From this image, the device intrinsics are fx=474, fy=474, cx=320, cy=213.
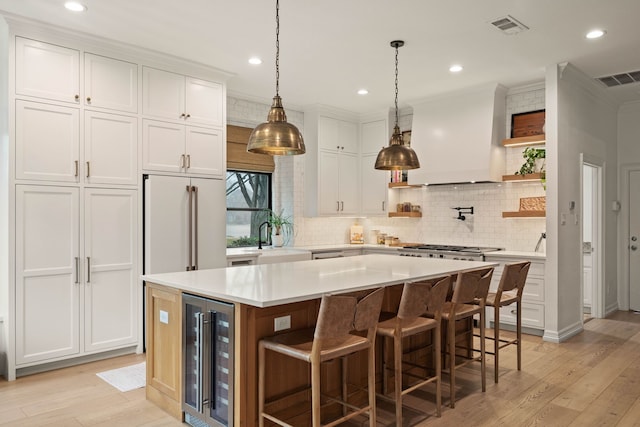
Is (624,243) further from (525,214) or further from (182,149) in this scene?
(182,149)

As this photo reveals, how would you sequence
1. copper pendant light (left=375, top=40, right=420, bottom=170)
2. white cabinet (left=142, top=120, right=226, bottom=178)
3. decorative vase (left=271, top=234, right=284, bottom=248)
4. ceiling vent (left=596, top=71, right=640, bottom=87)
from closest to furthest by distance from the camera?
copper pendant light (left=375, top=40, right=420, bottom=170) → white cabinet (left=142, top=120, right=226, bottom=178) → ceiling vent (left=596, top=71, right=640, bottom=87) → decorative vase (left=271, top=234, right=284, bottom=248)

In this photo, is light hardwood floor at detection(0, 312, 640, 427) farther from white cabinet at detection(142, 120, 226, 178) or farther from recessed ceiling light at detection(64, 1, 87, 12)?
recessed ceiling light at detection(64, 1, 87, 12)

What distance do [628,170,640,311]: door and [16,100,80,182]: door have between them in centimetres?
691

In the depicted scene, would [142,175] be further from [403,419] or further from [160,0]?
[403,419]

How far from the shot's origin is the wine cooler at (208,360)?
2732mm

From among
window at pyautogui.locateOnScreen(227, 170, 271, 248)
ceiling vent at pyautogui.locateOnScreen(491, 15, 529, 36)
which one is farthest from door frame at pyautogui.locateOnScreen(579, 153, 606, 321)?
window at pyautogui.locateOnScreen(227, 170, 271, 248)

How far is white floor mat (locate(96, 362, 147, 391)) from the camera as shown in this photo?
3732 mm

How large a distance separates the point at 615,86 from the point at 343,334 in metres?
5.23

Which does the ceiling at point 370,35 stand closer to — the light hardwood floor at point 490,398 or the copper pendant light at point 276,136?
the copper pendant light at point 276,136

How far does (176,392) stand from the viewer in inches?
123

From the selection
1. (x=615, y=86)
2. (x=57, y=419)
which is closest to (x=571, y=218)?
(x=615, y=86)

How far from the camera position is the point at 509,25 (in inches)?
156

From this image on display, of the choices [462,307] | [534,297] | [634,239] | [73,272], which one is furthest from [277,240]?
[634,239]

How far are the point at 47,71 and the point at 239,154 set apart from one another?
105 inches
